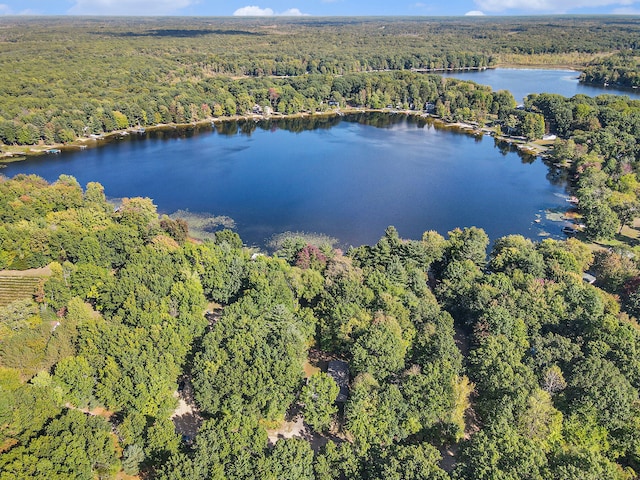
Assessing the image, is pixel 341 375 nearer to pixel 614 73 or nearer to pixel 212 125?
pixel 212 125

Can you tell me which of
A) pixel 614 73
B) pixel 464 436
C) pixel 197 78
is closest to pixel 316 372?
A: pixel 464 436

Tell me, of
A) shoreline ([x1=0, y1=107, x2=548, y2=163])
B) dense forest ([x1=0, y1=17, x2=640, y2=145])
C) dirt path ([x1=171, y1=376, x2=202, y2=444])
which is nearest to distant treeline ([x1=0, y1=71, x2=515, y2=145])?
dense forest ([x1=0, y1=17, x2=640, y2=145])

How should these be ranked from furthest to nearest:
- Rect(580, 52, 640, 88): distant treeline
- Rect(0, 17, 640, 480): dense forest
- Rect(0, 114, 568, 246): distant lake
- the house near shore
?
Rect(580, 52, 640, 88): distant treeline → Rect(0, 114, 568, 246): distant lake → the house near shore → Rect(0, 17, 640, 480): dense forest

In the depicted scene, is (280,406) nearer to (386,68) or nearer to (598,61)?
(386,68)

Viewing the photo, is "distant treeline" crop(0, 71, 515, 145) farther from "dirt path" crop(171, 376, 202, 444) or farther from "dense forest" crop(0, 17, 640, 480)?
"dirt path" crop(171, 376, 202, 444)

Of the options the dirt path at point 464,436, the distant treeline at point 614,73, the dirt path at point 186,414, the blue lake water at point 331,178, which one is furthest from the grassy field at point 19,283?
the distant treeline at point 614,73

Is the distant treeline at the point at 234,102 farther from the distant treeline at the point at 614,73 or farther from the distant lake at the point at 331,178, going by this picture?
the distant treeline at the point at 614,73
